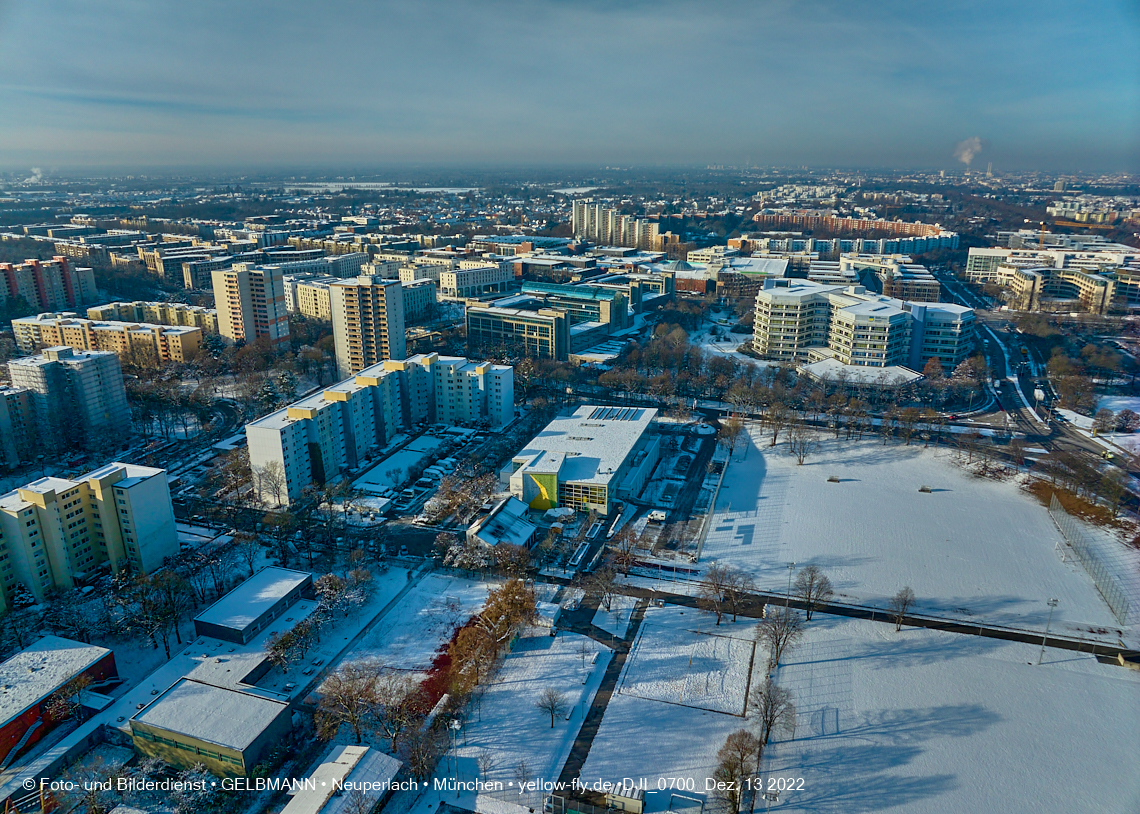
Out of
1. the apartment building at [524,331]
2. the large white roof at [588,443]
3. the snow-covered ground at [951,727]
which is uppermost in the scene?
the apartment building at [524,331]

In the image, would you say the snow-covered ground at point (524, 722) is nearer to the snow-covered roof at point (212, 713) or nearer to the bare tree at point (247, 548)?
the snow-covered roof at point (212, 713)

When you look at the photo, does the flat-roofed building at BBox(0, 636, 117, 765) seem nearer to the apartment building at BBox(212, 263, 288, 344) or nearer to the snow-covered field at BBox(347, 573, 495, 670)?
the snow-covered field at BBox(347, 573, 495, 670)

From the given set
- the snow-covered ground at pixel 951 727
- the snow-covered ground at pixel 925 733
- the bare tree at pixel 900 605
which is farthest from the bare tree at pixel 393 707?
the bare tree at pixel 900 605

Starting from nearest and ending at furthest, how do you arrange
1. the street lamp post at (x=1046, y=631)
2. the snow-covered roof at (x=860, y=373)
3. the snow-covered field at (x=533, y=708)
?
the snow-covered field at (x=533, y=708), the street lamp post at (x=1046, y=631), the snow-covered roof at (x=860, y=373)

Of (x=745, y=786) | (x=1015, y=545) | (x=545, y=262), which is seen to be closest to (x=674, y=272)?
(x=545, y=262)

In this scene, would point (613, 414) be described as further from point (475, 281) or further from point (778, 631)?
point (475, 281)

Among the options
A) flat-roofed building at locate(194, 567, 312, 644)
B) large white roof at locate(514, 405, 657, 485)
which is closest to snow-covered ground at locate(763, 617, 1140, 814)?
large white roof at locate(514, 405, 657, 485)

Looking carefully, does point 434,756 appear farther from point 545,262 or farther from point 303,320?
point 545,262
